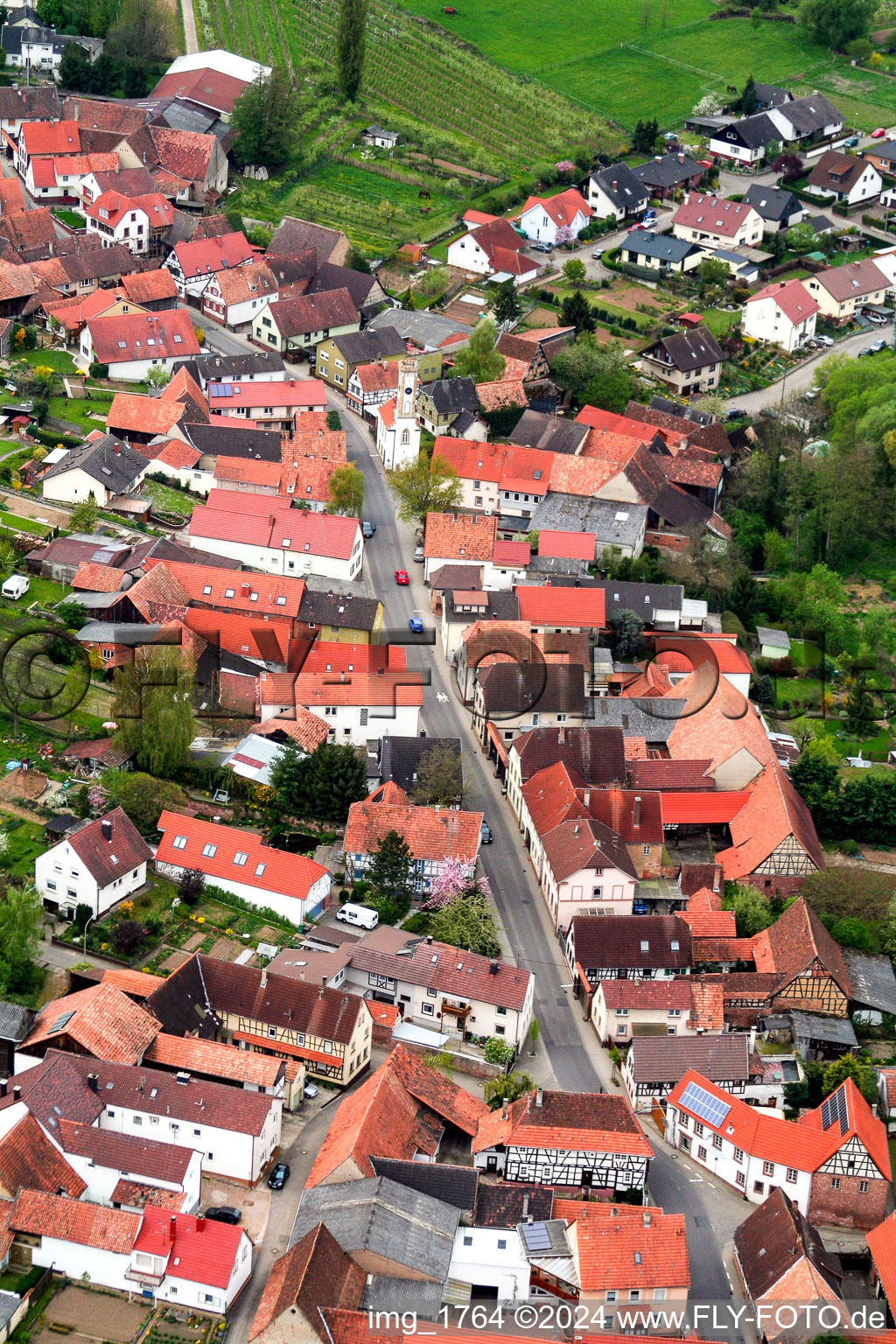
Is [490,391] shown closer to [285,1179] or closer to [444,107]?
[444,107]

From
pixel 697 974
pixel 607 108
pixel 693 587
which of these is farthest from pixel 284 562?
pixel 607 108

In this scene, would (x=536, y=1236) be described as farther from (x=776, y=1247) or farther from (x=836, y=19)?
(x=836, y=19)

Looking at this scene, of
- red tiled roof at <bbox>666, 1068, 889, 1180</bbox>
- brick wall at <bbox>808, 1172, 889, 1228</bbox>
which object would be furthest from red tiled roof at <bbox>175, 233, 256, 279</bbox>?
brick wall at <bbox>808, 1172, 889, 1228</bbox>

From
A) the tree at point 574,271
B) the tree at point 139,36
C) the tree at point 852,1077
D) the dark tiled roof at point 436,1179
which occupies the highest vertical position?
the tree at point 139,36

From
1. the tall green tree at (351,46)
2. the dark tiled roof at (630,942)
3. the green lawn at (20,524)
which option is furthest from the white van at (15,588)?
the tall green tree at (351,46)

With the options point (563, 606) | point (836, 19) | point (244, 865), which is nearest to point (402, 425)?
point (563, 606)

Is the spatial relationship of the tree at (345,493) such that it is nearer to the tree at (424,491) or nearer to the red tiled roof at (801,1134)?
the tree at (424,491)
